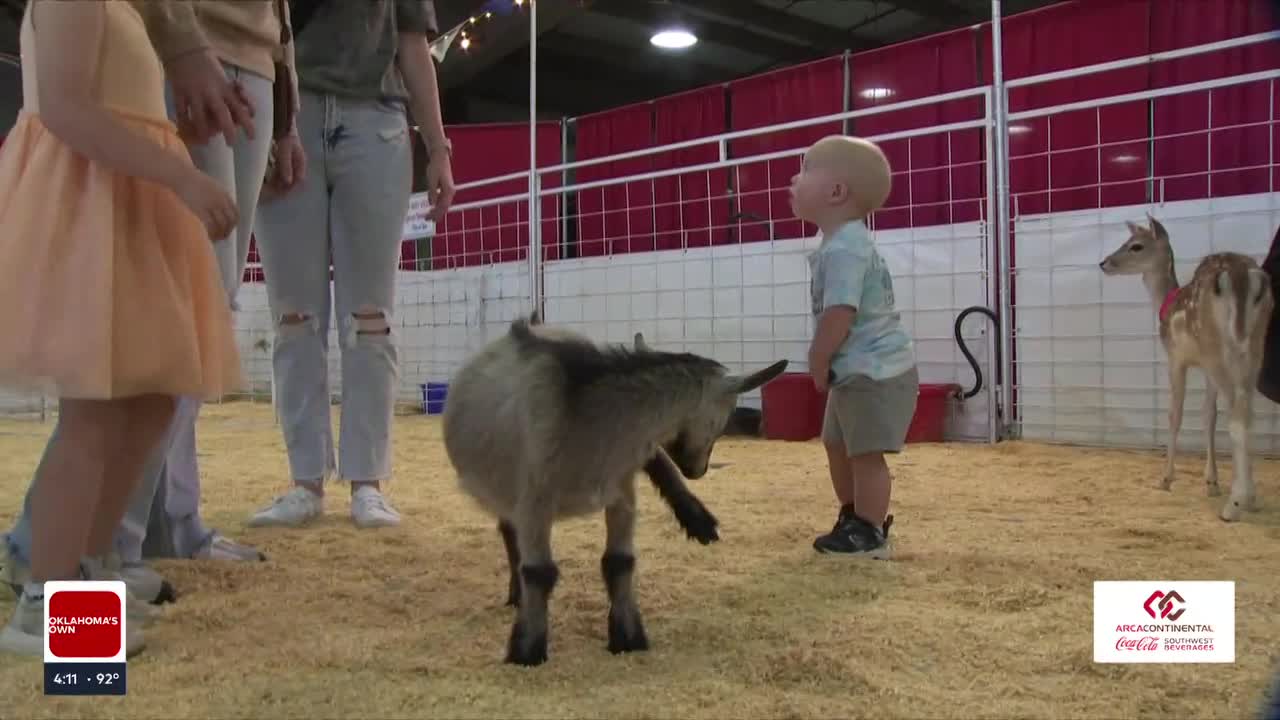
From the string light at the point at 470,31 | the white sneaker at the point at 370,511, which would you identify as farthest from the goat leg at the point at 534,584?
the string light at the point at 470,31

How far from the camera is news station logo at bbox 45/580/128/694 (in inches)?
38.7

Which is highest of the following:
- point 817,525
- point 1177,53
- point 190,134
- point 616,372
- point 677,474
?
point 1177,53

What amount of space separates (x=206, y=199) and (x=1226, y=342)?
231 cm

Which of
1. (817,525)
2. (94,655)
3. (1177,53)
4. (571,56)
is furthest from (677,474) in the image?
(571,56)

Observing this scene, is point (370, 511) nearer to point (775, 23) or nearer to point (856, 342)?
point (856, 342)

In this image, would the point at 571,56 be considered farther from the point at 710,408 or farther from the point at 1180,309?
the point at 710,408

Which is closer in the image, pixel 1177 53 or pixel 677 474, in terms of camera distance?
pixel 677 474

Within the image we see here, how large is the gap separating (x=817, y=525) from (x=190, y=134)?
4.62ft

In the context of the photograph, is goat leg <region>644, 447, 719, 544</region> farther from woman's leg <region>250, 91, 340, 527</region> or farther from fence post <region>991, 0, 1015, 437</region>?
fence post <region>991, 0, 1015, 437</region>

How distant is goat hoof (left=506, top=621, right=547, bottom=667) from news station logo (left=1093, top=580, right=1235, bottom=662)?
0.64m

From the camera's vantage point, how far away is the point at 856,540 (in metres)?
1.71

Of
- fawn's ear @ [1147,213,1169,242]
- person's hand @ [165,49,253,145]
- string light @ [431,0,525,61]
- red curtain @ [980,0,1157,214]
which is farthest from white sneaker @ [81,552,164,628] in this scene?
red curtain @ [980,0,1157,214]

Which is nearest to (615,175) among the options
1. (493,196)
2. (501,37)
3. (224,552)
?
(493,196)

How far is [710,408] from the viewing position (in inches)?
46.6
